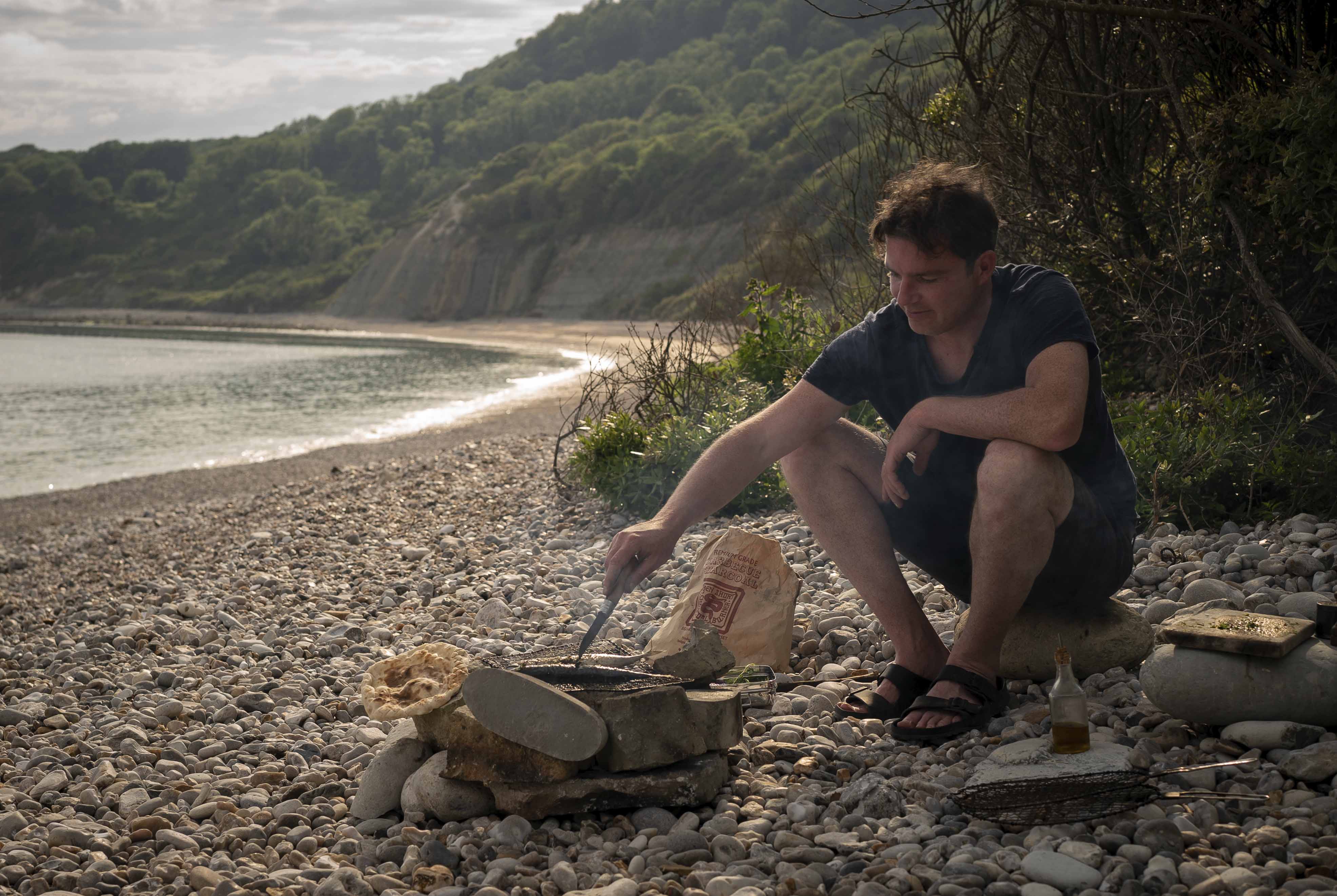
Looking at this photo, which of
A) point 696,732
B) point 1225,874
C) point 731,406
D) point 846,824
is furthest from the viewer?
point 731,406

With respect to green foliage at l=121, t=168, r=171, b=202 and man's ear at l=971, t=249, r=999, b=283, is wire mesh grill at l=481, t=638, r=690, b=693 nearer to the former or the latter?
man's ear at l=971, t=249, r=999, b=283

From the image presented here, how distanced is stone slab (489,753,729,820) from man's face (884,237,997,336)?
1317 millimetres

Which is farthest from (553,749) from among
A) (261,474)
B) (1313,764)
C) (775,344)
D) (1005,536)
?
(261,474)

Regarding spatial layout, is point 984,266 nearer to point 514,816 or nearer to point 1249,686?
point 1249,686

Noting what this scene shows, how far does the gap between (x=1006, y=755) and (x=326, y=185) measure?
107m

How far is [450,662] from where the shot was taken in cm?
296

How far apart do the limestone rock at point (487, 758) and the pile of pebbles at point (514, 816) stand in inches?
4.8

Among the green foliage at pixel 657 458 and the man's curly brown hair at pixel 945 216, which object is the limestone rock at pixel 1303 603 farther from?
the green foliage at pixel 657 458

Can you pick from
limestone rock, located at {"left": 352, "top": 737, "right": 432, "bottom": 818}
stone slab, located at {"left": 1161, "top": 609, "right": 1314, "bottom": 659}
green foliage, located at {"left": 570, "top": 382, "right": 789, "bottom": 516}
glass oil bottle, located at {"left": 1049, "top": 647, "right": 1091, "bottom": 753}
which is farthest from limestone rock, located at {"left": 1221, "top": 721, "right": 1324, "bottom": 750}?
green foliage, located at {"left": 570, "top": 382, "right": 789, "bottom": 516}

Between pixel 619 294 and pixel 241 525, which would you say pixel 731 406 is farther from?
pixel 619 294

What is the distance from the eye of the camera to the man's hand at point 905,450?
2816 millimetres

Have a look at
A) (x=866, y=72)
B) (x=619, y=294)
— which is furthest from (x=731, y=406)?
(x=619, y=294)

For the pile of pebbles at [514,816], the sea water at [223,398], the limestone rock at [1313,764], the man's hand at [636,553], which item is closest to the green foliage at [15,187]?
the sea water at [223,398]

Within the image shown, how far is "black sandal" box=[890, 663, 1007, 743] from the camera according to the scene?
2.75 metres
